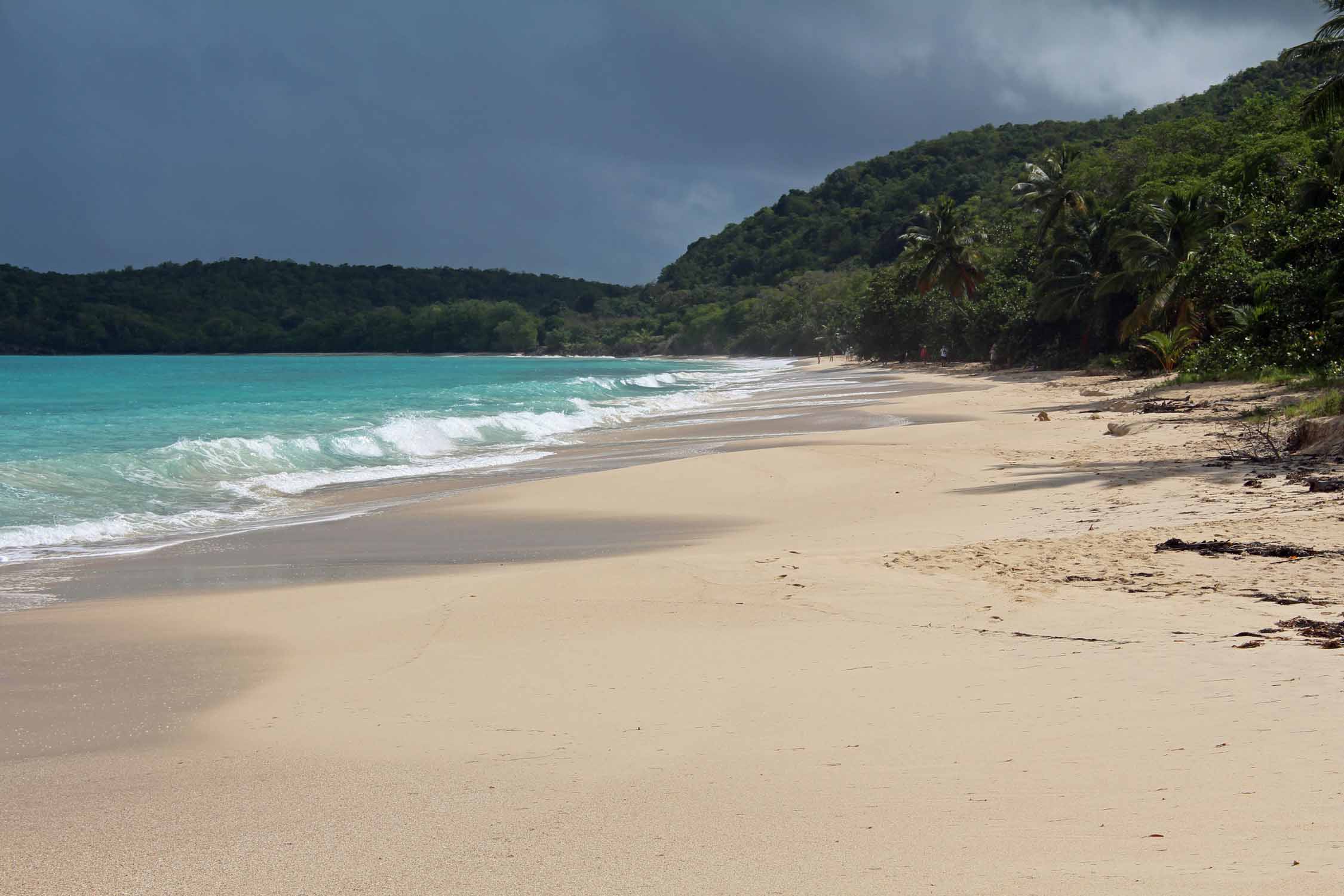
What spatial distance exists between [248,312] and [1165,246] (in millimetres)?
151322

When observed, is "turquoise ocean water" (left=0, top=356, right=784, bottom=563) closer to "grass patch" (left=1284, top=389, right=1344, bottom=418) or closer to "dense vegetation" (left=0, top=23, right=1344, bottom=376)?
"grass patch" (left=1284, top=389, right=1344, bottom=418)

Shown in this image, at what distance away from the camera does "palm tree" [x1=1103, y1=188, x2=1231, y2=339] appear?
3059 centimetres

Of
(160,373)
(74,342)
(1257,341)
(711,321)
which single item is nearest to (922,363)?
(1257,341)

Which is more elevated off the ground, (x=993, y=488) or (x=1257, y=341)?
(x=1257, y=341)

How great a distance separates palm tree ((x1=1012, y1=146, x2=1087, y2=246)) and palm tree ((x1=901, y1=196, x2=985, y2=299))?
9.91m

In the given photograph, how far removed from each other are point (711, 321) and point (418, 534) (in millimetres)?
145537

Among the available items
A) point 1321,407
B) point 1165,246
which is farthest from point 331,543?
point 1165,246

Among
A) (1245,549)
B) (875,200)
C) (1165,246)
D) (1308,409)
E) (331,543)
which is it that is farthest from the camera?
(875,200)

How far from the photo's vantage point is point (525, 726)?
4.58 m

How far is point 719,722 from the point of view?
4.52 m

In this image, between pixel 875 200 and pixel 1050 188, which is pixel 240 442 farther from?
pixel 875 200

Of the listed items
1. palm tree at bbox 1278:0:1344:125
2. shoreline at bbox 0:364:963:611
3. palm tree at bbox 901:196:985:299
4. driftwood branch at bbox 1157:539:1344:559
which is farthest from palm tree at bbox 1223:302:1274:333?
palm tree at bbox 901:196:985:299

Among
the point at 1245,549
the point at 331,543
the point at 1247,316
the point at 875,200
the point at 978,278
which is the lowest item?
the point at 331,543

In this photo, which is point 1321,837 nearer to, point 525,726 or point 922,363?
point 525,726
